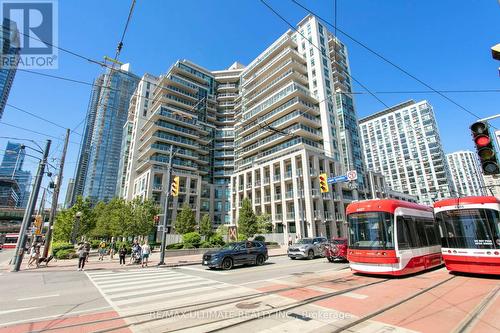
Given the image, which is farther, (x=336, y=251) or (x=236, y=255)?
(x=336, y=251)

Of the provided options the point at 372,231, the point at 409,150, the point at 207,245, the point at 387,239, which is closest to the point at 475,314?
the point at 387,239

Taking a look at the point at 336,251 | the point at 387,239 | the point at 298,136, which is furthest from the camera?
the point at 298,136

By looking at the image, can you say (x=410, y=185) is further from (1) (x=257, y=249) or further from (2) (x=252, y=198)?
(1) (x=257, y=249)

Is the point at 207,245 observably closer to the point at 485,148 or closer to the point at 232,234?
the point at 232,234

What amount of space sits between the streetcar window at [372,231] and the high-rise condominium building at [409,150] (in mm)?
95593

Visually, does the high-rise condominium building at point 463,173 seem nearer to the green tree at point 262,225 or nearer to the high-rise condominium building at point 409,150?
the high-rise condominium building at point 409,150

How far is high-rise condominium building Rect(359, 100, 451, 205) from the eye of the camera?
9896 cm

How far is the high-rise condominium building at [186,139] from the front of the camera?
5769 centimetres

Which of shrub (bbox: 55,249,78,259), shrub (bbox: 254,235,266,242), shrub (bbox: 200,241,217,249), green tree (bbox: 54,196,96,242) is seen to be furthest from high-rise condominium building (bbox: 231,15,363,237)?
shrub (bbox: 55,249,78,259)

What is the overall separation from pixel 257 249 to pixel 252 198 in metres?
35.0

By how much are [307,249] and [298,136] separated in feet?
107

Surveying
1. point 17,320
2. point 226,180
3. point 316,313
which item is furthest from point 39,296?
point 226,180

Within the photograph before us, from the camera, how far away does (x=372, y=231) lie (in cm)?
1118

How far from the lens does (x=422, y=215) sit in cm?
1284
